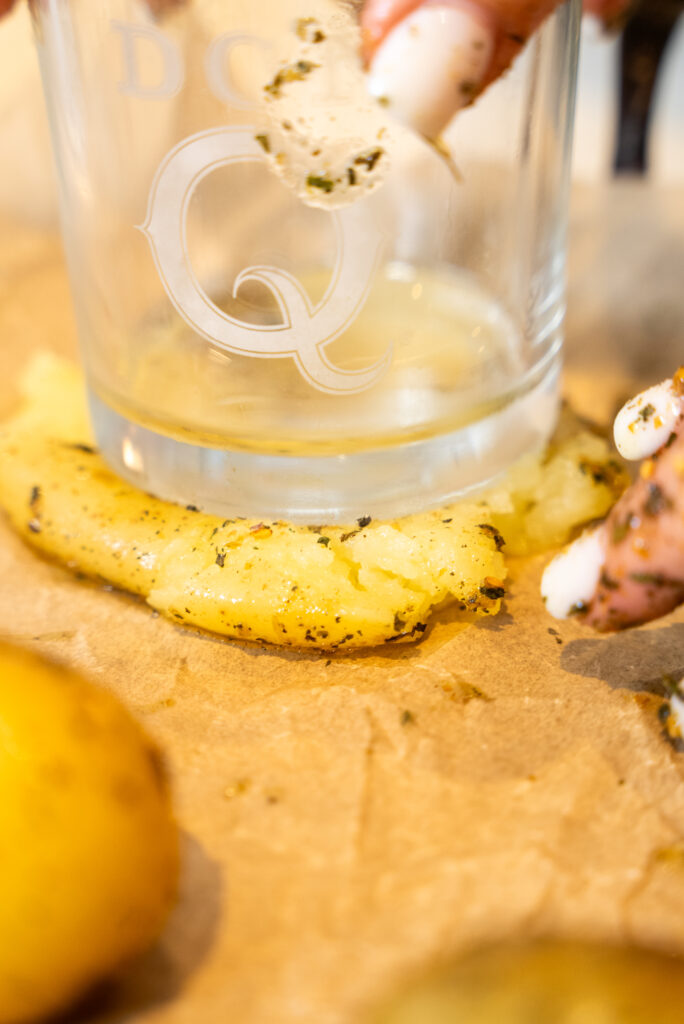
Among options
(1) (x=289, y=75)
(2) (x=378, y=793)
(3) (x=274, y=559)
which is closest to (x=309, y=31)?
(1) (x=289, y=75)

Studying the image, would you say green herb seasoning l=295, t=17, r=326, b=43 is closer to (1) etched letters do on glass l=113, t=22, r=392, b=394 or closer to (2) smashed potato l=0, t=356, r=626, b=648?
(1) etched letters do on glass l=113, t=22, r=392, b=394

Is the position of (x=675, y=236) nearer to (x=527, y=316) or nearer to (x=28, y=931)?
(x=527, y=316)

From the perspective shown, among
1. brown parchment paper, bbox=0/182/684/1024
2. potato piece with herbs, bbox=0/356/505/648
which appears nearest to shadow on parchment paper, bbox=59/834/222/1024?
brown parchment paper, bbox=0/182/684/1024

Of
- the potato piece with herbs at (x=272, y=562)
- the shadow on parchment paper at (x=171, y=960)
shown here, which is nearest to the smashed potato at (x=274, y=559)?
the potato piece with herbs at (x=272, y=562)

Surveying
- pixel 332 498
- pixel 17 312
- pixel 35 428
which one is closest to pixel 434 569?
pixel 332 498

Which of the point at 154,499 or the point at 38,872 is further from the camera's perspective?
the point at 154,499

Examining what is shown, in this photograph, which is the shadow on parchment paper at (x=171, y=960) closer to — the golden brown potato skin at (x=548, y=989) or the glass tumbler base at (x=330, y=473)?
the golden brown potato skin at (x=548, y=989)

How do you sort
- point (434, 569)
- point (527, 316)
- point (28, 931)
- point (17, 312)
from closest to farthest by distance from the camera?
point (28, 931) → point (434, 569) → point (527, 316) → point (17, 312)

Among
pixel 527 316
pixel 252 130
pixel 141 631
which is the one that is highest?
pixel 252 130
